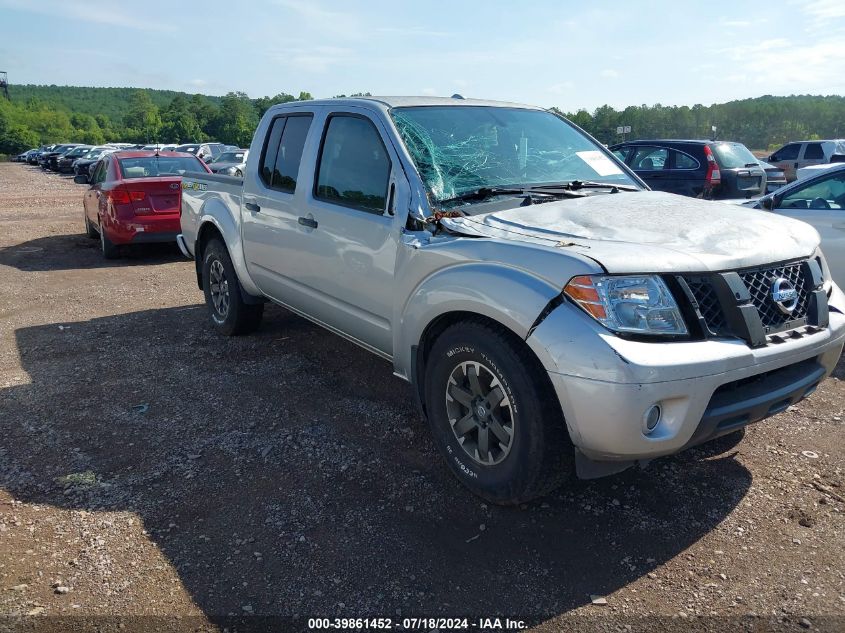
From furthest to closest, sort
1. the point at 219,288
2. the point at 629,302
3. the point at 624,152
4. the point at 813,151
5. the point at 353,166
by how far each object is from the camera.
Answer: the point at 813,151
the point at 624,152
the point at 219,288
the point at 353,166
the point at 629,302

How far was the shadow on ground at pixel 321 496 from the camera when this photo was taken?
2812 mm

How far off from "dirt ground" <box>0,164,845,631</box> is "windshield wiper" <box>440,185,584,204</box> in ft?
4.80

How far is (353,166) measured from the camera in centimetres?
425

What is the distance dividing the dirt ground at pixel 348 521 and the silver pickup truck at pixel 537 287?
0.40 meters

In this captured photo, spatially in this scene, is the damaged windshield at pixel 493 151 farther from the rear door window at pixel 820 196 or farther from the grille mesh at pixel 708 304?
the rear door window at pixel 820 196

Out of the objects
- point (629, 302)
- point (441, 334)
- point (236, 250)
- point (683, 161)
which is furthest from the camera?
point (683, 161)

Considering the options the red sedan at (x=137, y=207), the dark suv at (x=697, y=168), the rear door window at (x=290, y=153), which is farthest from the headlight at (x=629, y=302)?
the dark suv at (x=697, y=168)

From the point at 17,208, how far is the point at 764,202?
19633 mm

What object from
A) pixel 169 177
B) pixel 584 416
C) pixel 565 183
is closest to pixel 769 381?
pixel 584 416

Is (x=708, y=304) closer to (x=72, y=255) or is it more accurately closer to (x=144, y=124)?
(x=72, y=255)

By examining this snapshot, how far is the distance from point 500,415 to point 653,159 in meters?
10.2

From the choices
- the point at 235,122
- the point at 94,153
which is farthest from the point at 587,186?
the point at 235,122

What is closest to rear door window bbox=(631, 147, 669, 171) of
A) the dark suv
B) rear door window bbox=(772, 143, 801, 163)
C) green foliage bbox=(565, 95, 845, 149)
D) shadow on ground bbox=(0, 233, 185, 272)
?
the dark suv

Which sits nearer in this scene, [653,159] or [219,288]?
[219,288]
